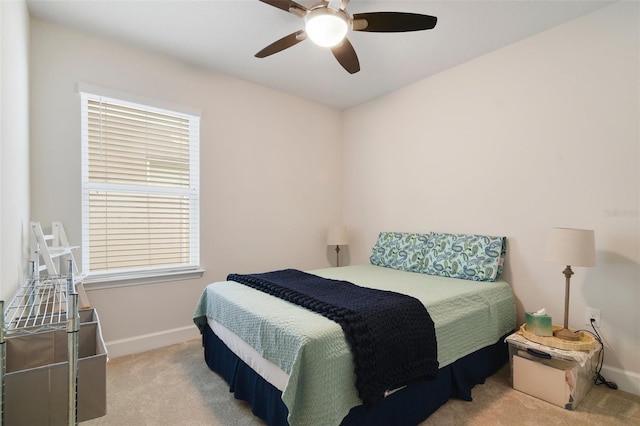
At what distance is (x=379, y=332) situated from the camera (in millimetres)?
1612

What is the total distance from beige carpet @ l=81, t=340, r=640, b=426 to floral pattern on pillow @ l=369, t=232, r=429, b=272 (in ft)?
3.65

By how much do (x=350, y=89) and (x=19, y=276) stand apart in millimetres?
3222

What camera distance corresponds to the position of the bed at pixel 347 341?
1416mm

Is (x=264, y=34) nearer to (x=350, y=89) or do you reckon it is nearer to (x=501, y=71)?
(x=350, y=89)

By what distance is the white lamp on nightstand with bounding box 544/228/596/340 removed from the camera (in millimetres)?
2016

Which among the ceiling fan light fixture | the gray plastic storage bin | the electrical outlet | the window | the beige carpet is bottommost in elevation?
the beige carpet

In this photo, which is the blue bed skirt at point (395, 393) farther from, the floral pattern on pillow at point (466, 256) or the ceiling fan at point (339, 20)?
the ceiling fan at point (339, 20)

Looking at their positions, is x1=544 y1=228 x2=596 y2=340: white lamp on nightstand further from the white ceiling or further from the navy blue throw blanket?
the white ceiling

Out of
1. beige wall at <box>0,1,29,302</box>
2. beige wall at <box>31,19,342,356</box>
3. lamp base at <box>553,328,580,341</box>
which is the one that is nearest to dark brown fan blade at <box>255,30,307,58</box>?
beige wall at <box>31,19,342,356</box>

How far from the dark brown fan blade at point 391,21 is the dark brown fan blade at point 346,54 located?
19cm

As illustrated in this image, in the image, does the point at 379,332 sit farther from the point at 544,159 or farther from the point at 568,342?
the point at 544,159

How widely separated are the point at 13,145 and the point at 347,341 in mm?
2063

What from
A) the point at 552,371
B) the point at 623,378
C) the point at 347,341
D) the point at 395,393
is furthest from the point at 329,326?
the point at 623,378

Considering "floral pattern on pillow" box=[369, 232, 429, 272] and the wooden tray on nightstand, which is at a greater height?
"floral pattern on pillow" box=[369, 232, 429, 272]
